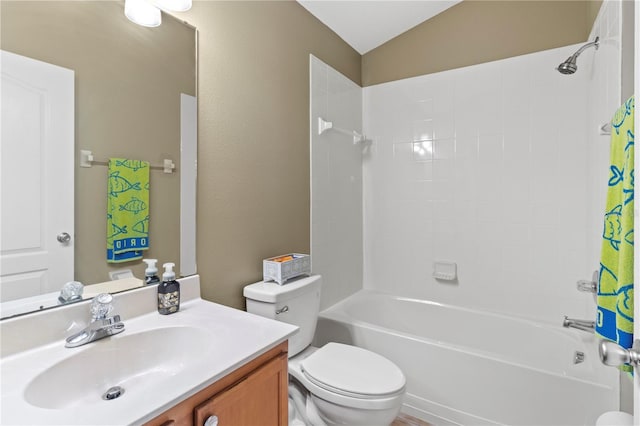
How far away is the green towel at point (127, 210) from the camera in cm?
113

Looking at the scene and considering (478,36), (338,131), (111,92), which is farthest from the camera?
(338,131)

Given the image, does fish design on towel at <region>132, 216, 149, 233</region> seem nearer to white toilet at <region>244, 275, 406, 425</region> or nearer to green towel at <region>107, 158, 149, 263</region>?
green towel at <region>107, 158, 149, 263</region>

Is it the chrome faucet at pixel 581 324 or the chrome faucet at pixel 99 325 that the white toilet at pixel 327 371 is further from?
the chrome faucet at pixel 581 324

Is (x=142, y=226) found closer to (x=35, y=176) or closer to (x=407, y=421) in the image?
(x=35, y=176)

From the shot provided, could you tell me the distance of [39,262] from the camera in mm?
968

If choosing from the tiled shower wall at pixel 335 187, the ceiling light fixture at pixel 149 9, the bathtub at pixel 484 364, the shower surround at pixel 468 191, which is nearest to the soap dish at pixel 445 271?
the shower surround at pixel 468 191

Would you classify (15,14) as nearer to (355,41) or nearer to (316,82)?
(316,82)

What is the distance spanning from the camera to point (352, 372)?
1.49m

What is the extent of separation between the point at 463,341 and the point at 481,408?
61 cm

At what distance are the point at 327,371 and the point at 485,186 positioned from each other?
166 centimetres

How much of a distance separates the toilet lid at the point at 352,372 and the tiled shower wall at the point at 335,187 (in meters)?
0.66

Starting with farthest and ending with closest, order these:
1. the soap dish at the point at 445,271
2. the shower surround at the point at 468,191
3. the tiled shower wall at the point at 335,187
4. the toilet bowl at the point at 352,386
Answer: the soap dish at the point at 445,271 → the tiled shower wall at the point at 335,187 → the shower surround at the point at 468,191 → the toilet bowl at the point at 352,386

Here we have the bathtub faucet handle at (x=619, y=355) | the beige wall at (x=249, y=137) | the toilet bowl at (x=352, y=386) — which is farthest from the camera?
the beige wall at (x=249, y=137)

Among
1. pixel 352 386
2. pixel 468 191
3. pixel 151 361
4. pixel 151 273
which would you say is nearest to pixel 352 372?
pixel 352 386
